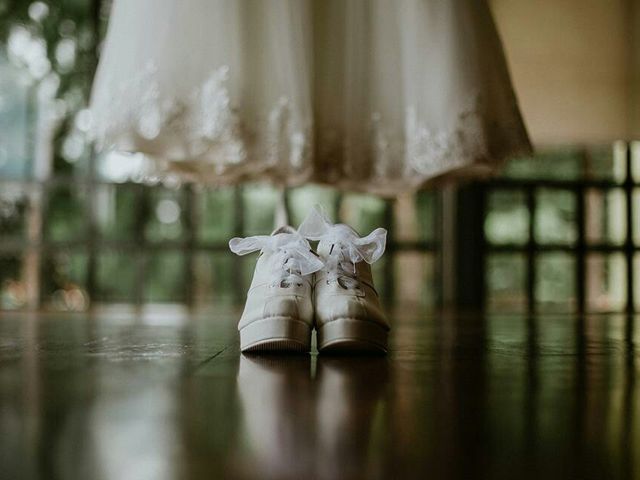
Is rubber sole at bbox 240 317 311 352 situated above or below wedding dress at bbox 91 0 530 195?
below

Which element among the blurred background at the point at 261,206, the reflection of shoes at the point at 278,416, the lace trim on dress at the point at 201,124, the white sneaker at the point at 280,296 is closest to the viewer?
the reflection of shoes at the point at 278,416

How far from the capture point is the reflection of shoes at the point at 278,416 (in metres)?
0.38

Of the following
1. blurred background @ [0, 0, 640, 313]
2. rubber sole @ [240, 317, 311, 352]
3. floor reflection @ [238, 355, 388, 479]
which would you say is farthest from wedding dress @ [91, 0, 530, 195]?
blurred background @ [0, 0, 640, 313]

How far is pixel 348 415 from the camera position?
525 millimetres

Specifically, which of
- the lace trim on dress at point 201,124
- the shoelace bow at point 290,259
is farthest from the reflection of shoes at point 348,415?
the lace trim on dress at point 201,124

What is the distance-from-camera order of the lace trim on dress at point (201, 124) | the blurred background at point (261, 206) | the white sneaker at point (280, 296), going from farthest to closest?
the blurred background at point (261, 206)
the lace trim on dress at point (201, 124)
the white sneaker at point (280, 296)

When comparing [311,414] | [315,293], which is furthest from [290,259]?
[311,414]

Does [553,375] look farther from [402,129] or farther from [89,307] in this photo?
[89,307]

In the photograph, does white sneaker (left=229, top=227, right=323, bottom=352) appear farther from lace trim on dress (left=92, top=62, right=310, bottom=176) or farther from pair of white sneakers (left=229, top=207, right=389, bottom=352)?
lace trim on dress (left=92, top=62, right=310, bottom=176)

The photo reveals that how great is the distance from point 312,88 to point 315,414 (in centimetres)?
114

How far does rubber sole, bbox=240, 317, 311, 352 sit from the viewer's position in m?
0.92

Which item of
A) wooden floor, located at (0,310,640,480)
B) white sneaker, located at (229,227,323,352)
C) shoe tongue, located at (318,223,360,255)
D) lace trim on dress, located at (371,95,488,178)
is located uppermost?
lace trim on dress, located at (371,95,488,178)

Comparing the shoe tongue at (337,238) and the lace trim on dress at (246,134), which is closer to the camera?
the shoe tongue at (337,238)

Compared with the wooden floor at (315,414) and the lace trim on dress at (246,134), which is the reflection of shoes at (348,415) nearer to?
the wooden floor at (315,414)
